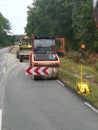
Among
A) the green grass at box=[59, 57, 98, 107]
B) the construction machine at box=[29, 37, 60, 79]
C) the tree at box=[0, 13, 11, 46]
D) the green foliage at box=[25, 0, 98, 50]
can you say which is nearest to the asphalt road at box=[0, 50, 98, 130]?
the green grass at box=[59, 57, 98, 107]

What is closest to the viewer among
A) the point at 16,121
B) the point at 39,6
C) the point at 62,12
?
the point at 16,121

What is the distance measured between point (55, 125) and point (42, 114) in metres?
1.65

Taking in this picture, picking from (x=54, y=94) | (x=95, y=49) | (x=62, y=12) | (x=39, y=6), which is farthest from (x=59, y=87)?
(x=39, y=6)

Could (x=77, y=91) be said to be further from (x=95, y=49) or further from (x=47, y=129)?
(x=95, y=49)

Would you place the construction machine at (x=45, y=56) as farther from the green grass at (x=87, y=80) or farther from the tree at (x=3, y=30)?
the tree at (x=3, y=30)

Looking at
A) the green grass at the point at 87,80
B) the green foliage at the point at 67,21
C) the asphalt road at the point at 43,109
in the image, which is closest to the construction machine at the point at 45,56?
the green grass at the point at 87,80

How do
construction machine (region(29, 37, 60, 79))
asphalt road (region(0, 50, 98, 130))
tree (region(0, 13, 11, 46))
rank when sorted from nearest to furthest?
1. asphalt road (region(0, 50, 98, 130))
2. construction machine (region(29, 37, 60, 79))
3. tree (region(0, 13, 11, 46))

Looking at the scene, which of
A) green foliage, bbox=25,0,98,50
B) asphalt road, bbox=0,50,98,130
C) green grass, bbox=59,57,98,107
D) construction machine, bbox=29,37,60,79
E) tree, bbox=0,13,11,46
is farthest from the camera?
tree, bbox=0,13,11,46

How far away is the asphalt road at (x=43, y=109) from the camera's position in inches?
428

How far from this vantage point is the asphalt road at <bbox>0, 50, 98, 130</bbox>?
10859 millimetres

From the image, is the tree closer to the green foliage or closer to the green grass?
the green foliage

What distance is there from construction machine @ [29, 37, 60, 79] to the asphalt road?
298 centimetres

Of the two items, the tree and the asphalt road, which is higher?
the asphalt road

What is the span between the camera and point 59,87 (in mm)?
19406
